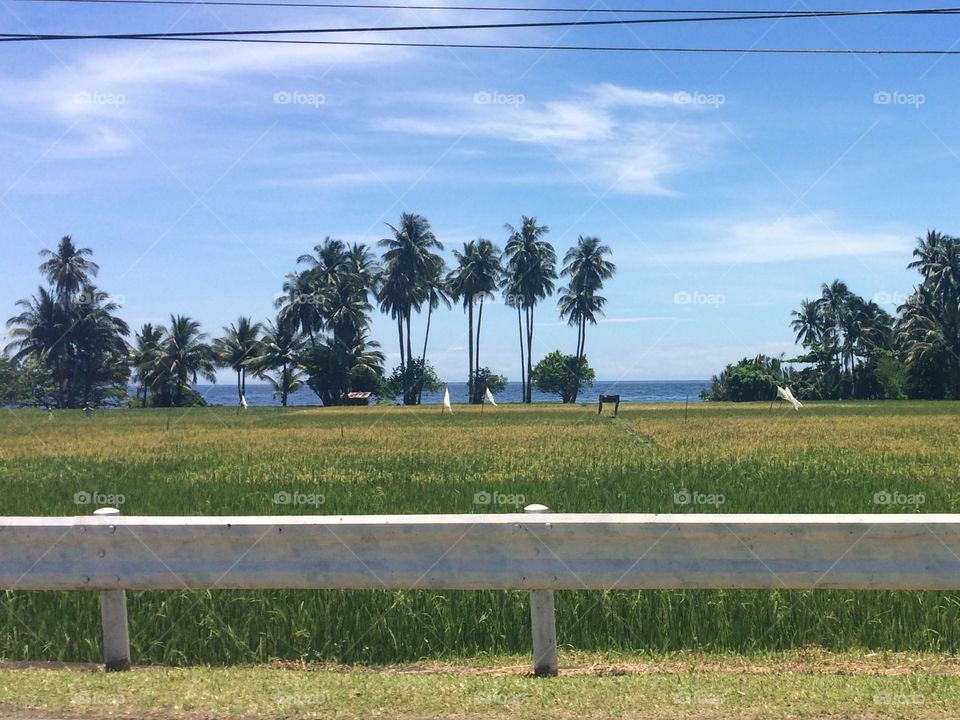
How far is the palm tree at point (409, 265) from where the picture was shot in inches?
3339

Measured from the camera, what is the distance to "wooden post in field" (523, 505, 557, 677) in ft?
18.9

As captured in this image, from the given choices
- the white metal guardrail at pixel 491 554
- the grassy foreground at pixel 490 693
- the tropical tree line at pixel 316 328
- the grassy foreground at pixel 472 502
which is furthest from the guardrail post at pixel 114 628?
the tropical tree line at pixel 316 328

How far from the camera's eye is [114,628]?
6.02 m

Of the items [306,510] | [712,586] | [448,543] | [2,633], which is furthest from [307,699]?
[306,510]

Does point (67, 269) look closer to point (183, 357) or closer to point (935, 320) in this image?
point (183, 357)

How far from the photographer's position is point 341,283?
279 ft

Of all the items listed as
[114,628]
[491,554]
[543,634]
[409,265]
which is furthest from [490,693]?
[409,265]

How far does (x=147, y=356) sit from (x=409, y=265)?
28729 mm

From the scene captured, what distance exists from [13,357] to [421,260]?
40.5 metres

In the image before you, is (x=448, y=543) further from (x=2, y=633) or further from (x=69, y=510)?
(x=69, y=510)

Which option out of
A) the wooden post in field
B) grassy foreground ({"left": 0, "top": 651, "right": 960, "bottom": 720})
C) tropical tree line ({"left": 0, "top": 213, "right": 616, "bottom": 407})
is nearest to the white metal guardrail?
the wooden post in field

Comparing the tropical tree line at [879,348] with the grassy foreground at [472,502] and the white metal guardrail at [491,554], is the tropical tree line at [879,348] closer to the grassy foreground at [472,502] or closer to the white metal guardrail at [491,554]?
the grassy foreground at [472,502]

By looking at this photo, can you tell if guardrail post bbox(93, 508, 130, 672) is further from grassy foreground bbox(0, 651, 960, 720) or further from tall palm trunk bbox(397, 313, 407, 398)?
tall palm trunk bbox(397, 313, 407, 398)

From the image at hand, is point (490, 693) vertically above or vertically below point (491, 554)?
below
